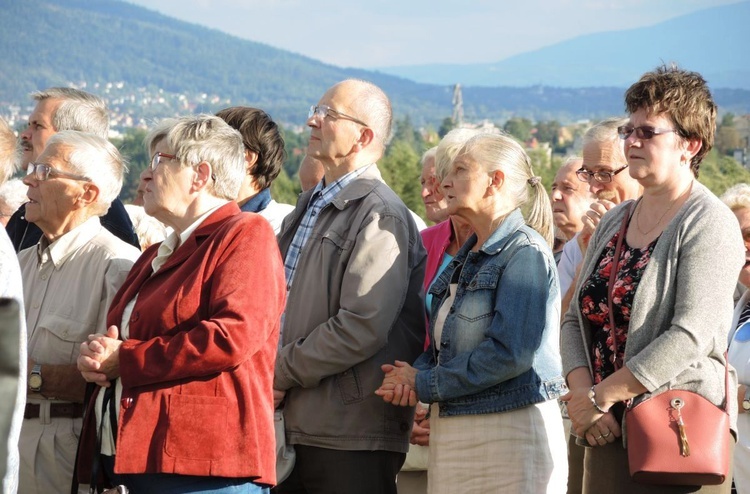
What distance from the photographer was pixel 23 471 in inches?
167

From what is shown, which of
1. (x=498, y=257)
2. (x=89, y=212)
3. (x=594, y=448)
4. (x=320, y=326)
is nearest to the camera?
(x=594, y=448)

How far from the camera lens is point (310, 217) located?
15.3 ft

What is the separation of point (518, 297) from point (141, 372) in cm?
139

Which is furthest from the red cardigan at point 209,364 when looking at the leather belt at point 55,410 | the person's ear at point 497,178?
the person's ear at point 497,178

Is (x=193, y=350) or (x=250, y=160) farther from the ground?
(x=250, y=160)

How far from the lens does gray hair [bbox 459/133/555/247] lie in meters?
4.17

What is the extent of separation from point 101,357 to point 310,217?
138 cm

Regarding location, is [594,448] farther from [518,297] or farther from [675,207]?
[675,207]

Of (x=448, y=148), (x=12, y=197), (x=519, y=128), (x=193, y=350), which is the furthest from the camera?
(x=519, y=128)

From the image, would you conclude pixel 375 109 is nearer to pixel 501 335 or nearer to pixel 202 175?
pixel 202 175

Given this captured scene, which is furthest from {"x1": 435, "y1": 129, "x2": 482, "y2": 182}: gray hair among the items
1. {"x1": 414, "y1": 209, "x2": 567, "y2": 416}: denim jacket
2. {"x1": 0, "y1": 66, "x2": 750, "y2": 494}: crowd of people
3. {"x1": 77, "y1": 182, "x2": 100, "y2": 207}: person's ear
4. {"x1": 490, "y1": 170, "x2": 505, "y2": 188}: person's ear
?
{"x1": 77, "y1": 182, "x2": 100, "y2": 207}: person's ear

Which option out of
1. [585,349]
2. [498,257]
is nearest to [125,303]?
[498,257]

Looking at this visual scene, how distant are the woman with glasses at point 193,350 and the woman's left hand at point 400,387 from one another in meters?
0.60

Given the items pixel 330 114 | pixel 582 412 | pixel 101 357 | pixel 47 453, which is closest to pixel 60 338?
pixel 47 453
